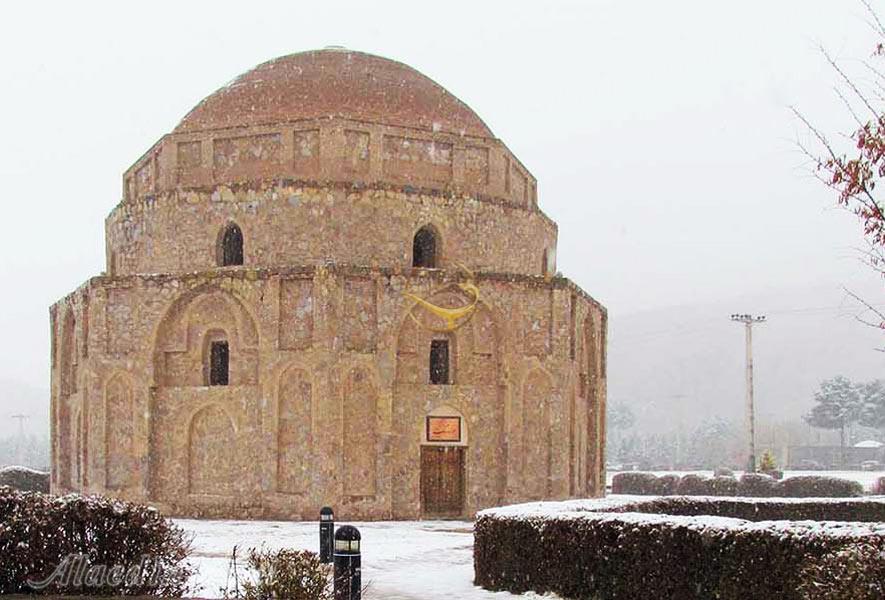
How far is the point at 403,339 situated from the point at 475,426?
10.0 ft

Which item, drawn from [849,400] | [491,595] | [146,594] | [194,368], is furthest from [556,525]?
[849,400]

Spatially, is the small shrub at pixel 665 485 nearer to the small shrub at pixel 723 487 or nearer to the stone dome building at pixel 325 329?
the small shrub at pixel 723 487

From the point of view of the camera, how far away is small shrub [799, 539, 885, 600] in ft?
37.2

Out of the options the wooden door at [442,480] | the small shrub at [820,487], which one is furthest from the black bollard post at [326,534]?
the small shrub at [820,487]

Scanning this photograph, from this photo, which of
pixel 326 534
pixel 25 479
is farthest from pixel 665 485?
pixel 326 534

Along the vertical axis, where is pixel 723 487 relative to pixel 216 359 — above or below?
below

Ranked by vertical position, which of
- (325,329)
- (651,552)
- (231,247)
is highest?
(231,247)

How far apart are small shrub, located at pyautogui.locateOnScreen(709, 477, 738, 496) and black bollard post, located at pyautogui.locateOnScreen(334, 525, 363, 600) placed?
3789cm

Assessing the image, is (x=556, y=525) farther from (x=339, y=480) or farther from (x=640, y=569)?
(x=339, y=480)

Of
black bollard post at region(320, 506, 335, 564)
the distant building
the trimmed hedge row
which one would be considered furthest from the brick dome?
the distant building

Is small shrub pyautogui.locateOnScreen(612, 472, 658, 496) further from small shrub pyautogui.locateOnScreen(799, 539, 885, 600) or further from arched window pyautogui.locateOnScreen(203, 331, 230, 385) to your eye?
small shrub pyautogui.locateOnScreen(799, 539, 885, 600)

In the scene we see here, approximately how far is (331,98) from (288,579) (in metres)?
25.2

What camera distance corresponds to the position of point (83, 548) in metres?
14.7

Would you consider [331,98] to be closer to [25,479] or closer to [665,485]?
[25,479]
